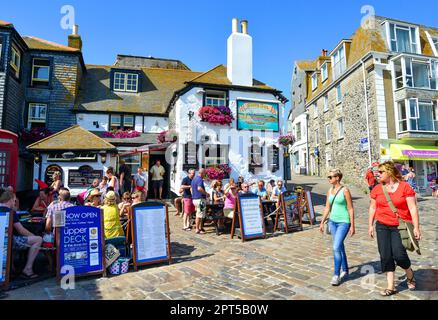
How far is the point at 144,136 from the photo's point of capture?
17.0m

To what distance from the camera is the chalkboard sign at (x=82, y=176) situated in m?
13.0

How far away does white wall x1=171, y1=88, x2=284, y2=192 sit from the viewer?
13.7 m

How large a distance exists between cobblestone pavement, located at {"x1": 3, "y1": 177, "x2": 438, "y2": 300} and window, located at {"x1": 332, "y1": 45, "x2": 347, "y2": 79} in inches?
764

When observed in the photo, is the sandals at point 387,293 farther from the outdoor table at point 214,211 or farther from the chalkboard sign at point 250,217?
the outdoor table at point 214,211

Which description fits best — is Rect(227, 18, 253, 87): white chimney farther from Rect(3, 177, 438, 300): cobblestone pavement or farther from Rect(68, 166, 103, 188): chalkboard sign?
Rect(3, 177, 438, 300): cobblestone pavement

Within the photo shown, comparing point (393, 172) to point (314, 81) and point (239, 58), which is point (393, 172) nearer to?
point (239, 58)

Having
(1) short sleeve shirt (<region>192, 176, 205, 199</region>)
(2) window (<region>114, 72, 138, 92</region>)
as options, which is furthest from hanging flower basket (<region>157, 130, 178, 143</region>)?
(2) window (<region>114, 72, 138, 92</region>)

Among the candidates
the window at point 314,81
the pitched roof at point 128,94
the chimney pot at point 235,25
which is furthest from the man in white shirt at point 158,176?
the window at point 314,81

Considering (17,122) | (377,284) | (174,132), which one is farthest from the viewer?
(17,122)

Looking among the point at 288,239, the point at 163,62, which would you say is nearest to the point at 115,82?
the point at 163,62

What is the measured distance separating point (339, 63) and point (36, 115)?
23.7 m

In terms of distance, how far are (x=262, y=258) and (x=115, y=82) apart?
1717 centimetres
